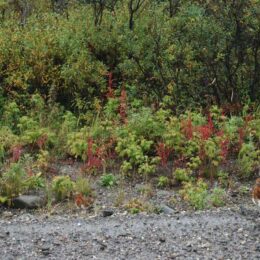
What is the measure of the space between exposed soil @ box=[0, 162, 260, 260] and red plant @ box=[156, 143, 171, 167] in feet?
2.58

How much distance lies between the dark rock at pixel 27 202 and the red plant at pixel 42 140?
4.12ft

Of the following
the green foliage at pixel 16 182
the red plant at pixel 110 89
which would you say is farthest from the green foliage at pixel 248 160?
the green foliage at pixel 16 182

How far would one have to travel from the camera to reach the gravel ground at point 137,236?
5.07 meters

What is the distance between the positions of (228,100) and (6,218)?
4.01 m

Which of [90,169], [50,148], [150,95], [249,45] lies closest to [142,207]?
[90,169]

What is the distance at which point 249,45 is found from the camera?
9320 mm

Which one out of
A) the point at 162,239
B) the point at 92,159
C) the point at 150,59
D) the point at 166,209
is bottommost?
the point at 166,209

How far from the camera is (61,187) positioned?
6824 mm

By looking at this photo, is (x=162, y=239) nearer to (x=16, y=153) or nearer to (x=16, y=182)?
(x=16, y=182)

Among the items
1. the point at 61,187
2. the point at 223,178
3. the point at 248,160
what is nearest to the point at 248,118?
the point at 248,160

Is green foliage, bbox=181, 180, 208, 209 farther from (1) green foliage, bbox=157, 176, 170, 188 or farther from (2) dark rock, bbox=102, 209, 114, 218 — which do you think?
(2) dark rock, bbox=102, 209, 114, 218

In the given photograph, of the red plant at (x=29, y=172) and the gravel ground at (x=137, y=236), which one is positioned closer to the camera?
the gravel ground at (x=137, y=236)

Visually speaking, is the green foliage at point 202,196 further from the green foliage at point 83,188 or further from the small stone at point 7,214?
the small stone at point 7,214

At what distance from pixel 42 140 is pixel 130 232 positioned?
2.72m
